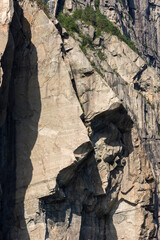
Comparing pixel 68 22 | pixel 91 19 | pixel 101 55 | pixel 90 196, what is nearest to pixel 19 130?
pixel 90 196

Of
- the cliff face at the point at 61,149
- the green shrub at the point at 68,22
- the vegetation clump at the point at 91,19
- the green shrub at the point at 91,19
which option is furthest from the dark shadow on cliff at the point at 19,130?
the green shrub at the point at 91,19

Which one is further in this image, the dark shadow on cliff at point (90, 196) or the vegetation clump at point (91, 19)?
the vegetation clump at point (91, 19)

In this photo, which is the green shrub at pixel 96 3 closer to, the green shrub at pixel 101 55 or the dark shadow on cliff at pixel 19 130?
the green shrub at pixel 101 55

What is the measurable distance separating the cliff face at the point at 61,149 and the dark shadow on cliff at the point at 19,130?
49 mm

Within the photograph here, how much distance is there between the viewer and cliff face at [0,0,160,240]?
27938 mm

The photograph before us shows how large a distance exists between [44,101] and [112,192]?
8.93 meters

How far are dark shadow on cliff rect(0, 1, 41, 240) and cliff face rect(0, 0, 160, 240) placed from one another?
0.16ft

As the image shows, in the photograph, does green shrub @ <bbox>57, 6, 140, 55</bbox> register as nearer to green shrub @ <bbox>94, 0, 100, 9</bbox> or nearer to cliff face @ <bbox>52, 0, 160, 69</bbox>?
cliff face @ <bbox>52, 0, 160, 69</bbox>

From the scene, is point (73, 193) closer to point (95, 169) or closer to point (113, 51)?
point (95, 169)

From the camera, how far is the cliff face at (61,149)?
91.7 ft

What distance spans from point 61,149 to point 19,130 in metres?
2.37

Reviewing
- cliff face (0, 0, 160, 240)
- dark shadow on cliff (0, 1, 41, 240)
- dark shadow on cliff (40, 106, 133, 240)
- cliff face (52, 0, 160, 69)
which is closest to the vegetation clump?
cliff face (52, 0, 160, 69)

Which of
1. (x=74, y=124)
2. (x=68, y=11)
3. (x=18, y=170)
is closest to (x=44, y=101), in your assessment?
(x=74, y=124)

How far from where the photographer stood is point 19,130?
29.2m
